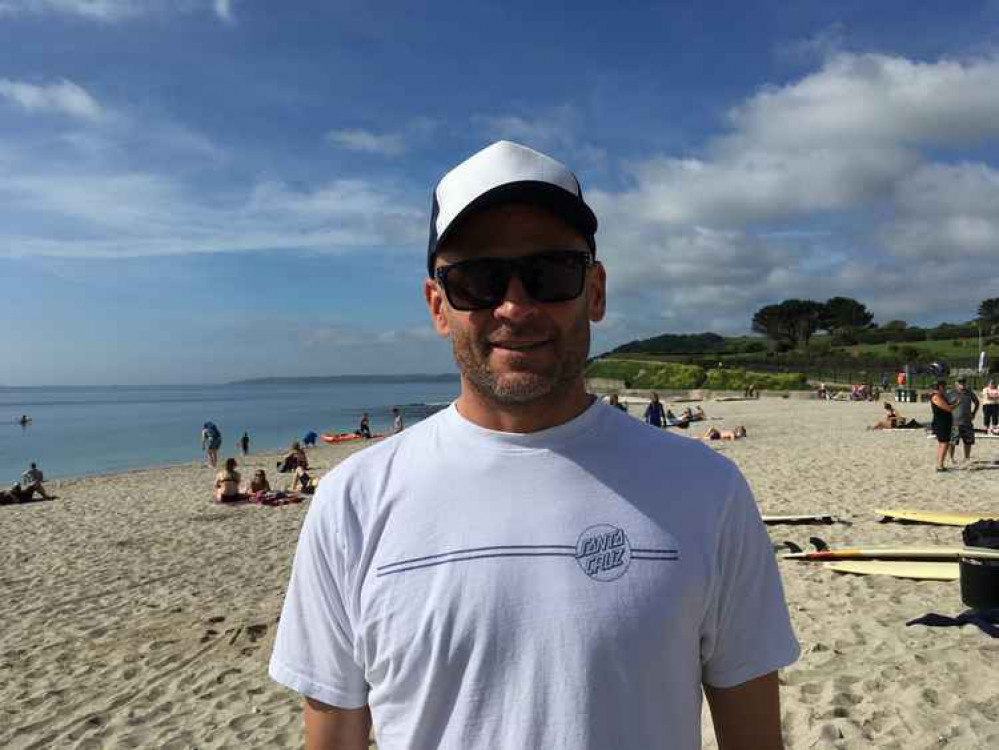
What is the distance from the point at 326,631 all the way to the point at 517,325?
0.80 metres

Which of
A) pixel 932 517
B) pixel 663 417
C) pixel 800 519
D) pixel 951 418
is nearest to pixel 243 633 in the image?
pixel 800 519

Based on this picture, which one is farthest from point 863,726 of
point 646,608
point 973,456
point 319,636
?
point 973,456

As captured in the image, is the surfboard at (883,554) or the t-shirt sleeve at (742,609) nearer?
the t-shirt sleeve at (742,609)

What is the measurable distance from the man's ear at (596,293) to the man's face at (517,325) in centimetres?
6

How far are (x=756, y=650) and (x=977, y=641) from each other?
4.75 meters

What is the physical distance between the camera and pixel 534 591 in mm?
1394

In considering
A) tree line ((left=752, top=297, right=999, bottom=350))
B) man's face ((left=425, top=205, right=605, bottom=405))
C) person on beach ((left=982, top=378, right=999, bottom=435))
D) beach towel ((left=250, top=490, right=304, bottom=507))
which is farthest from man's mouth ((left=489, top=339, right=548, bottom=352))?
tree line ((left=752, top=297, right=999, bottom=350))

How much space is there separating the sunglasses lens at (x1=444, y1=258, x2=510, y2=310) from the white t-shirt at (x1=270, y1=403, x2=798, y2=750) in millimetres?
299

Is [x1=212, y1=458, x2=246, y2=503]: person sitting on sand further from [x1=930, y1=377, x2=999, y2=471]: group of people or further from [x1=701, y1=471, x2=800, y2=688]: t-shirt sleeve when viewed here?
[x1=701, y1=471, x2=800, y2=688]: t-shirt sleeve

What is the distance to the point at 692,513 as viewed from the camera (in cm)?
146

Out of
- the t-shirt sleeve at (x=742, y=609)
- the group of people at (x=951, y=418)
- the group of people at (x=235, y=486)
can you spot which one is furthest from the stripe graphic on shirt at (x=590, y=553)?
the group of people at (x=235, y=486)

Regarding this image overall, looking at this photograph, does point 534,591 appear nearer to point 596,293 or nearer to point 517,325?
point 517,325

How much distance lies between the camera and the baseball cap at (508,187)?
5.06 ft

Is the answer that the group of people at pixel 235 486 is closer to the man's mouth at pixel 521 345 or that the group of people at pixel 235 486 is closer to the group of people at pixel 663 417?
the group of people at pixel 663 417
